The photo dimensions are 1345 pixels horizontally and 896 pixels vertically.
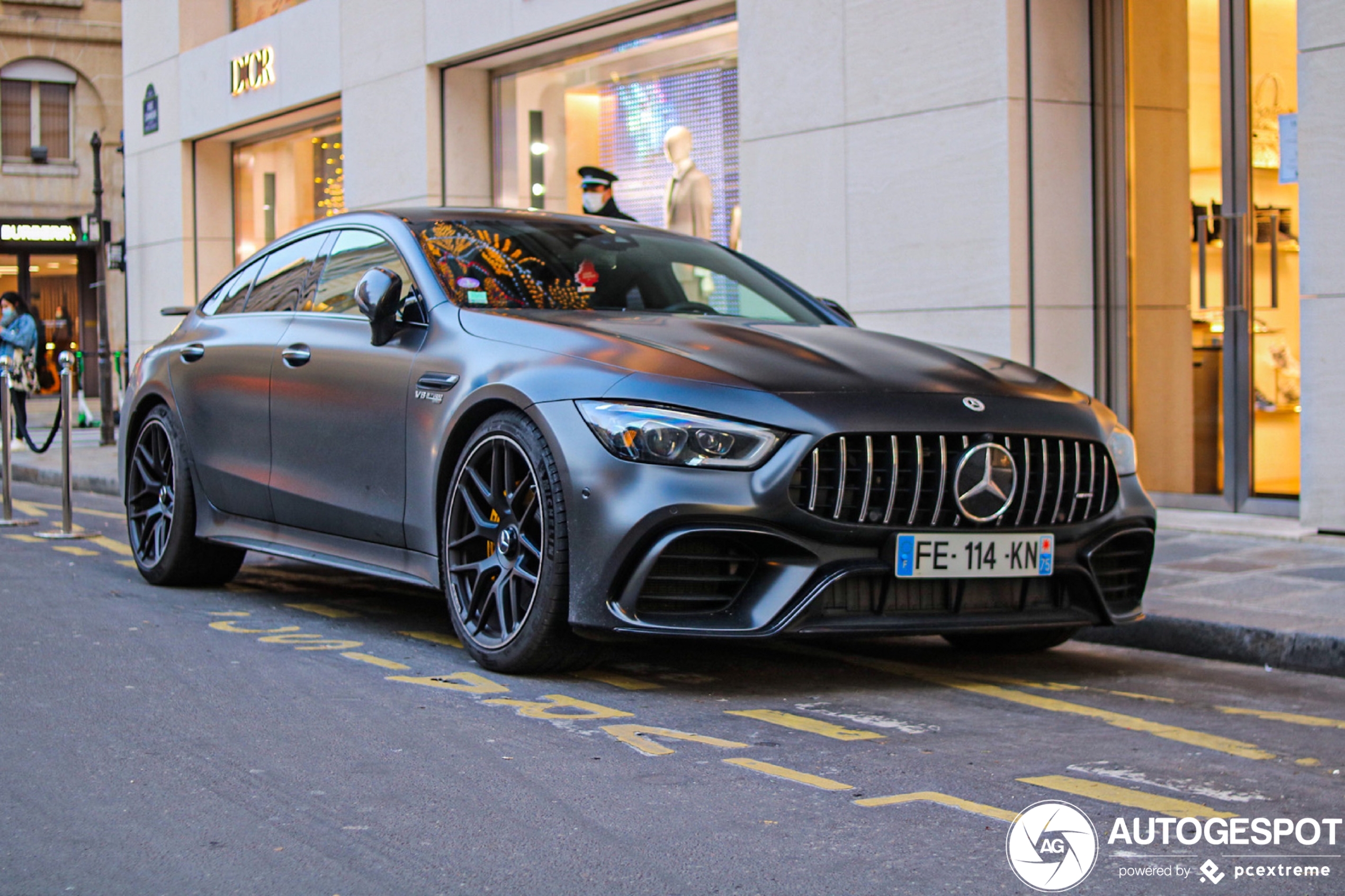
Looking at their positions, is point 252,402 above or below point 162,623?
above

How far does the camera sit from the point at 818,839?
135 inches

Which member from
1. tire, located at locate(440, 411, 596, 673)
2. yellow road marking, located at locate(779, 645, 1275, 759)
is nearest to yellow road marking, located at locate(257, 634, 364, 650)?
tire, located at locate(440, 411, 596, 673)

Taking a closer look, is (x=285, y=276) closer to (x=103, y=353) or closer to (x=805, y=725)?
(x=805, y=725)

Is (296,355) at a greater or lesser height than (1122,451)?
greater

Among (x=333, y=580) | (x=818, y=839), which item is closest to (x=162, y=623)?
(x=333, y=580)

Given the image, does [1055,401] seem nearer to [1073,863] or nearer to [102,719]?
[1073,863]

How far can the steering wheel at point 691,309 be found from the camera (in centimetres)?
584

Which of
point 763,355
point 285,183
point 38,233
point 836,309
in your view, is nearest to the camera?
point 763,355

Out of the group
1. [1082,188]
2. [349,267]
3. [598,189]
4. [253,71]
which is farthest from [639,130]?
[349,267]

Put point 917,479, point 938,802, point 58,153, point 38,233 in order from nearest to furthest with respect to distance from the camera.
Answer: point 938,802 < point 917,479 < point 38,233 < point 58,153

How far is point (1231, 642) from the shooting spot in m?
5.77

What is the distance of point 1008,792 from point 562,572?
1.51 meters

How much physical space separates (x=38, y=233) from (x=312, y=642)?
32316mm

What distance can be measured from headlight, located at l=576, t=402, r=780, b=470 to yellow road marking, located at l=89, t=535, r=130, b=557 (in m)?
4.68
